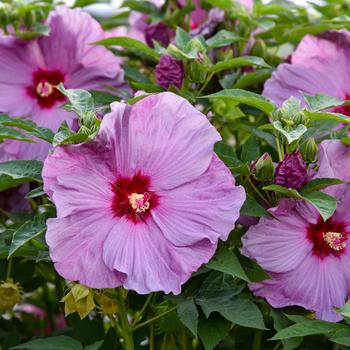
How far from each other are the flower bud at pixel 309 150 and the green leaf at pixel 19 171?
384 mm

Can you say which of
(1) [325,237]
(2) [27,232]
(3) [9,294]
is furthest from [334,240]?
(3) [9,294]

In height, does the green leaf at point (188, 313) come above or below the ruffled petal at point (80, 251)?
below

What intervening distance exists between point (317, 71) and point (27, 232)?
2.17ft

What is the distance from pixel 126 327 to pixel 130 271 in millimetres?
125

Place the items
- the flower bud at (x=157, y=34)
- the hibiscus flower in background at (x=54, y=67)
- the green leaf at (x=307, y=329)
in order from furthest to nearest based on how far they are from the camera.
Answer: the flower bud at (x=157, y=34) < the hibiscus flower in background at (x=54, y=67) < the green leaf at (x=307, y=329)

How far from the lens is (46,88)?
166cm

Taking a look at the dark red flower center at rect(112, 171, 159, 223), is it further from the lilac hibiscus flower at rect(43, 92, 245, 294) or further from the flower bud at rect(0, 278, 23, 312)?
the flower bud at rect(0, 278, 23, 312)

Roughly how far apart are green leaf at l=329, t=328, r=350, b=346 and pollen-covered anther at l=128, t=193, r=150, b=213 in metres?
0.31

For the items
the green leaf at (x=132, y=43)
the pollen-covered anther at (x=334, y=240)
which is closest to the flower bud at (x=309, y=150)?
the pollen-covered anther at (x=334, y=240)

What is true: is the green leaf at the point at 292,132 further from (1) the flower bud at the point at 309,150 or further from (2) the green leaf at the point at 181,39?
(2) the green leaf at the point at 181,39

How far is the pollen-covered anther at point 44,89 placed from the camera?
65.0 inches

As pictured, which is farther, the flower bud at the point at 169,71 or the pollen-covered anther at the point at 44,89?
the pollen-covered anther at the point at 44,89

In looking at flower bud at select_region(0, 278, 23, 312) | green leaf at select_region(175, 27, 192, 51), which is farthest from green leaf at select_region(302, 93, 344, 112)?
flower bud at select_region(0, 278, 23, 312)

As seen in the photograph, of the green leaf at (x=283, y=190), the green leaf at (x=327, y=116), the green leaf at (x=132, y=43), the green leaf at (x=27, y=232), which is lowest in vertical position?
the green leaf at (x=27, y=232)
